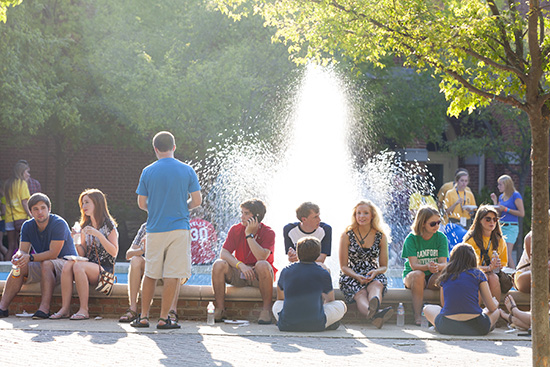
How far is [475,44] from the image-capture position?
6117mm

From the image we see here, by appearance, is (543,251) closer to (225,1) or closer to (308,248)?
(308,248)

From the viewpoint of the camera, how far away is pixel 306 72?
1922cm

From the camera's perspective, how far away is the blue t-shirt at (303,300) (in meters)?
7.79

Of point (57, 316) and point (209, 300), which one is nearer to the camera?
point (57, 316)

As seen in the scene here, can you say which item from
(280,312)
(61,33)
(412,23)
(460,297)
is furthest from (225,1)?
(61,33)

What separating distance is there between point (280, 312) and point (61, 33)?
1356 centimetres

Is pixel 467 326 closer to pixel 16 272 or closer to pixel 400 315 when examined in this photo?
pixel 400 315

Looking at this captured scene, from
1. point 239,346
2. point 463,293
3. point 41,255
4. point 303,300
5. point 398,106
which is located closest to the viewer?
point 239,346

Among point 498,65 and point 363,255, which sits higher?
point 498,65

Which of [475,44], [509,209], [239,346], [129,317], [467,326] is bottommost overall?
[239,346]

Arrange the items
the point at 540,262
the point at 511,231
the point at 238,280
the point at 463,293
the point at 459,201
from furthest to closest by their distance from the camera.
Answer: the point at 459,201
the point at 511,231
the point at 238,280
the point at 463,293
the point at 540,262

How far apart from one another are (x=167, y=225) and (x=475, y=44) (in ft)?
11.1

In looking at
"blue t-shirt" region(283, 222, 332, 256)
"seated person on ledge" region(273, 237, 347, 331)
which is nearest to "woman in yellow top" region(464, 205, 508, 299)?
"blue t-shirt" region(283, 222, 332, 256)

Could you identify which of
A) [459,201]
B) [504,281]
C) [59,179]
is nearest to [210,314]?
[504,281]
